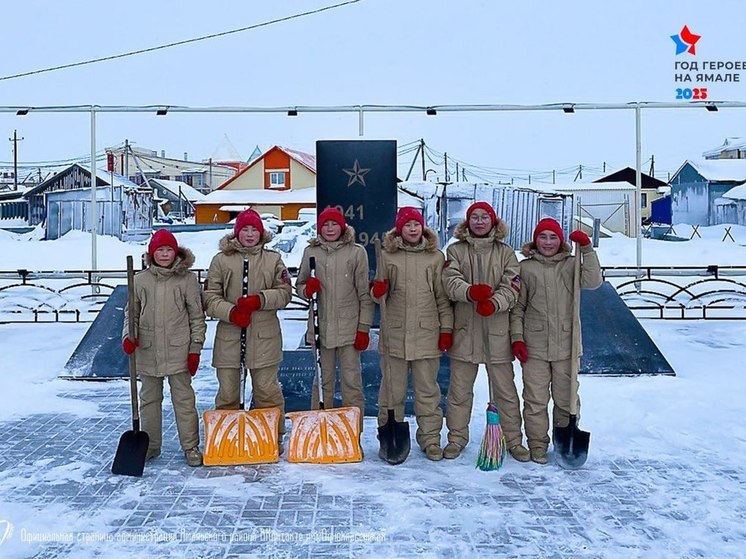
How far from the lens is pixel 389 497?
3871 millimetres

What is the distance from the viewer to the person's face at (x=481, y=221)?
4434 mm

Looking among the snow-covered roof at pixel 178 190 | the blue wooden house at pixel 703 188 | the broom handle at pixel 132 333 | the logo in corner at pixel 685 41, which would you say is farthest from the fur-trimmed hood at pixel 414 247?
the snow-covered roof at pixel 178 190

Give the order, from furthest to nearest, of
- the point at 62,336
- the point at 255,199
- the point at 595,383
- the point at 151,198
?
the point at 151,198
the point at 255,199
the point at 62,336
the point at 595,383

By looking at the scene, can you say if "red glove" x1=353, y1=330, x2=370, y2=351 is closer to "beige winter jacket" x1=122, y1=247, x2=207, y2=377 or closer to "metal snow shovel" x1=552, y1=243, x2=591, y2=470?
"beige winter jacket" x1=122, y1=247, x2=207, y2=377

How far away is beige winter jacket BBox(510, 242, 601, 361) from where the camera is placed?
172 inches

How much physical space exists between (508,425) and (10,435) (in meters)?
3.25

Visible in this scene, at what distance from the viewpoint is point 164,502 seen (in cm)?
382

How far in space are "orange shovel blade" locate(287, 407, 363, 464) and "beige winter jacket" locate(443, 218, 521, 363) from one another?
76cm

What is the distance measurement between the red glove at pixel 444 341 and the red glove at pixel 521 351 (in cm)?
38

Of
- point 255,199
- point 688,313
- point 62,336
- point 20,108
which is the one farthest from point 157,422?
point 255,199

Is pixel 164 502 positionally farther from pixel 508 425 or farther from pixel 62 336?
pixel 62 336

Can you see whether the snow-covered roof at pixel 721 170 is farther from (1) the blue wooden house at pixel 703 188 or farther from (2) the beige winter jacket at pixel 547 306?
(2) the beige winter jacket at pixel 547 306

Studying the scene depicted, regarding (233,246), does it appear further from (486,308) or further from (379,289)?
(486,308)

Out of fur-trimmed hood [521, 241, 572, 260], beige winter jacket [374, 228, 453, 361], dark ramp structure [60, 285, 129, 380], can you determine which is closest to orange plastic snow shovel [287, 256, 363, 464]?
beige winter jacket [374, 228, 453, 361]
